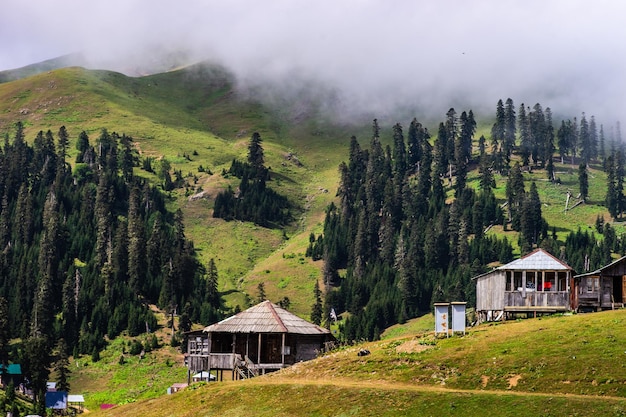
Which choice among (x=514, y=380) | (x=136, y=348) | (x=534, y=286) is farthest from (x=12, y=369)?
(x=514, y=380)

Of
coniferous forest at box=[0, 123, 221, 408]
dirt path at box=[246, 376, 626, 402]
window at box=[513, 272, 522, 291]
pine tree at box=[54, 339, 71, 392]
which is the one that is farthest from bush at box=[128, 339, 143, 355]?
window at box=[513, 272, 522, 291]

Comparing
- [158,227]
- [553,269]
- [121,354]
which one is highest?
[158,227]

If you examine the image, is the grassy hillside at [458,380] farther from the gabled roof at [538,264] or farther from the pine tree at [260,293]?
the pine tree at [260,293]

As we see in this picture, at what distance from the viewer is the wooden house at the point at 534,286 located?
72.7m

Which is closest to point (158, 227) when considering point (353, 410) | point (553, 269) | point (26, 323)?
point (26, 323)

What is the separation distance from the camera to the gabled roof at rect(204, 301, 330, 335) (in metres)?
79.4

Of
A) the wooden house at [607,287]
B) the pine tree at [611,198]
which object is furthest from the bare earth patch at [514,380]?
the pine tree at [611,198]

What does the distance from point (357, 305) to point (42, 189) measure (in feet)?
259

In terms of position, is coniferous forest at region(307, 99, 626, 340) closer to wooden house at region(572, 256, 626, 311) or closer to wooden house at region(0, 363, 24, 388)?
wooden house at region(0, 363, 24, 388)

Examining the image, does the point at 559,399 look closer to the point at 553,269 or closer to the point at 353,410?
the point at 353,410

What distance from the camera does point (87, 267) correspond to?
161 metres

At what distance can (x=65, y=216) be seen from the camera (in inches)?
7259

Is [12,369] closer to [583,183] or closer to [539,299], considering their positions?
[539,299]

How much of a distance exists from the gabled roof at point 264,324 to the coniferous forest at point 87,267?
4469cm
